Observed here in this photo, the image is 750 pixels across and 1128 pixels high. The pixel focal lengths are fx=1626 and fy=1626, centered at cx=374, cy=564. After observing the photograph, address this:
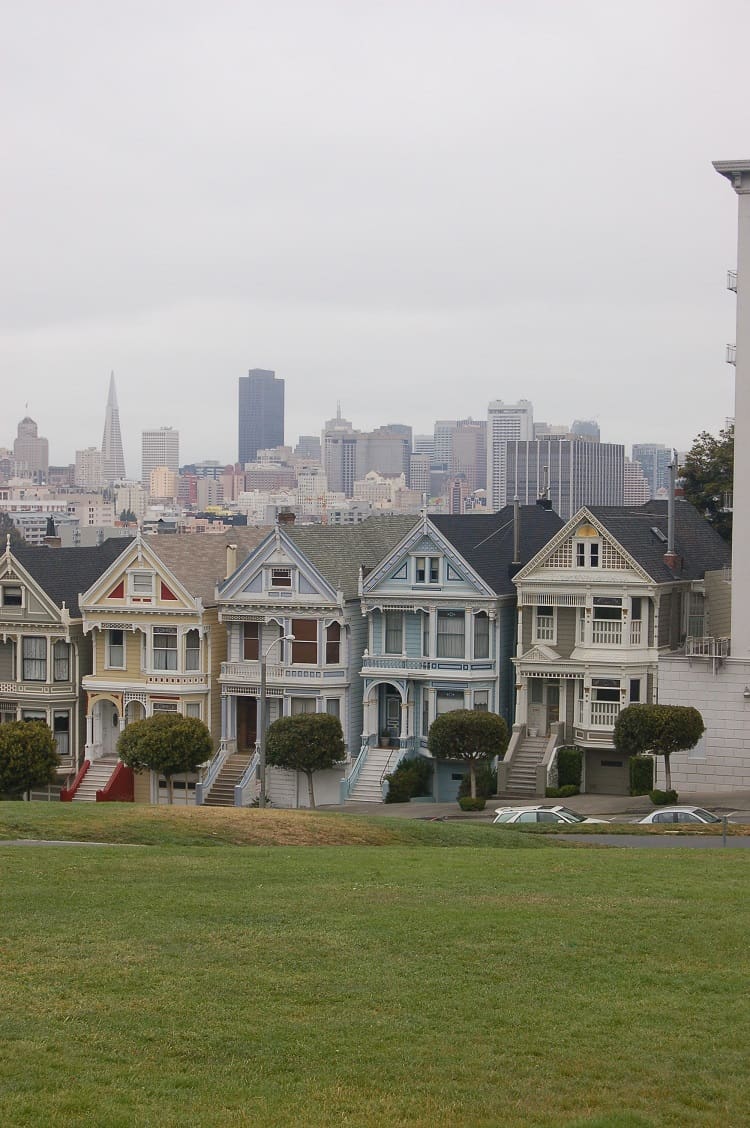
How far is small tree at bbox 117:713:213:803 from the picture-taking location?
54.3 metres

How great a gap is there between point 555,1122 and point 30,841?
18801 mm

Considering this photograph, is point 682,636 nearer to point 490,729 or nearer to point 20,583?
point 490,729

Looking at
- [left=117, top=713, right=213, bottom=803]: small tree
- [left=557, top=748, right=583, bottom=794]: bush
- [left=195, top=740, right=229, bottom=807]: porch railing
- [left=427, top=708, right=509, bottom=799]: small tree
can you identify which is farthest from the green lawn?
[left=195, top=740, right=229, bottom=807]: porch railing

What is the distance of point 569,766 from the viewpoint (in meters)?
53.0

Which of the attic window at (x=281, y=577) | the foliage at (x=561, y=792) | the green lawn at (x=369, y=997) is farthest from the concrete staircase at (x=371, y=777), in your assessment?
the green lawn at (x=369, y=997)

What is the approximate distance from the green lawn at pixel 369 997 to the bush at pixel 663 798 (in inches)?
822

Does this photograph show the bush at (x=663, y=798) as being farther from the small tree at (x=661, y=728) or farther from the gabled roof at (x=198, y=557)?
the gabled roof at (x=198, y=557)

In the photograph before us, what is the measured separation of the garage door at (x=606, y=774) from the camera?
176 feet

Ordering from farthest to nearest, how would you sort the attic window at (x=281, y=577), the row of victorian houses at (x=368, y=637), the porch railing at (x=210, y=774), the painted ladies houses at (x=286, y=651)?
the attic window at (x=281, y=577), the painted ladies houses at (x=286, y=651), the porch railing at (x=210, y=774), the row of victorian houses at (x=368, y=637)

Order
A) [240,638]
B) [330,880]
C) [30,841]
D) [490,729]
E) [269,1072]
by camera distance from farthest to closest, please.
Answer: [240,638]
[490,729]
[30,841]
[330,880]
[269,1072]

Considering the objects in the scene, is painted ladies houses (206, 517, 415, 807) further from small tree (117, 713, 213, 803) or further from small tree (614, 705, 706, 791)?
small tree (614, 705, 706, 791)

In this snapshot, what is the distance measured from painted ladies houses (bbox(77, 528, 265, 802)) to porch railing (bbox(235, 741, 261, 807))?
2.85m

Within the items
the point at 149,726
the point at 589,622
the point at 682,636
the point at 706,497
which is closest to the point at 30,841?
the point at 149,726

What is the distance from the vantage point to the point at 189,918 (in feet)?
77.8
